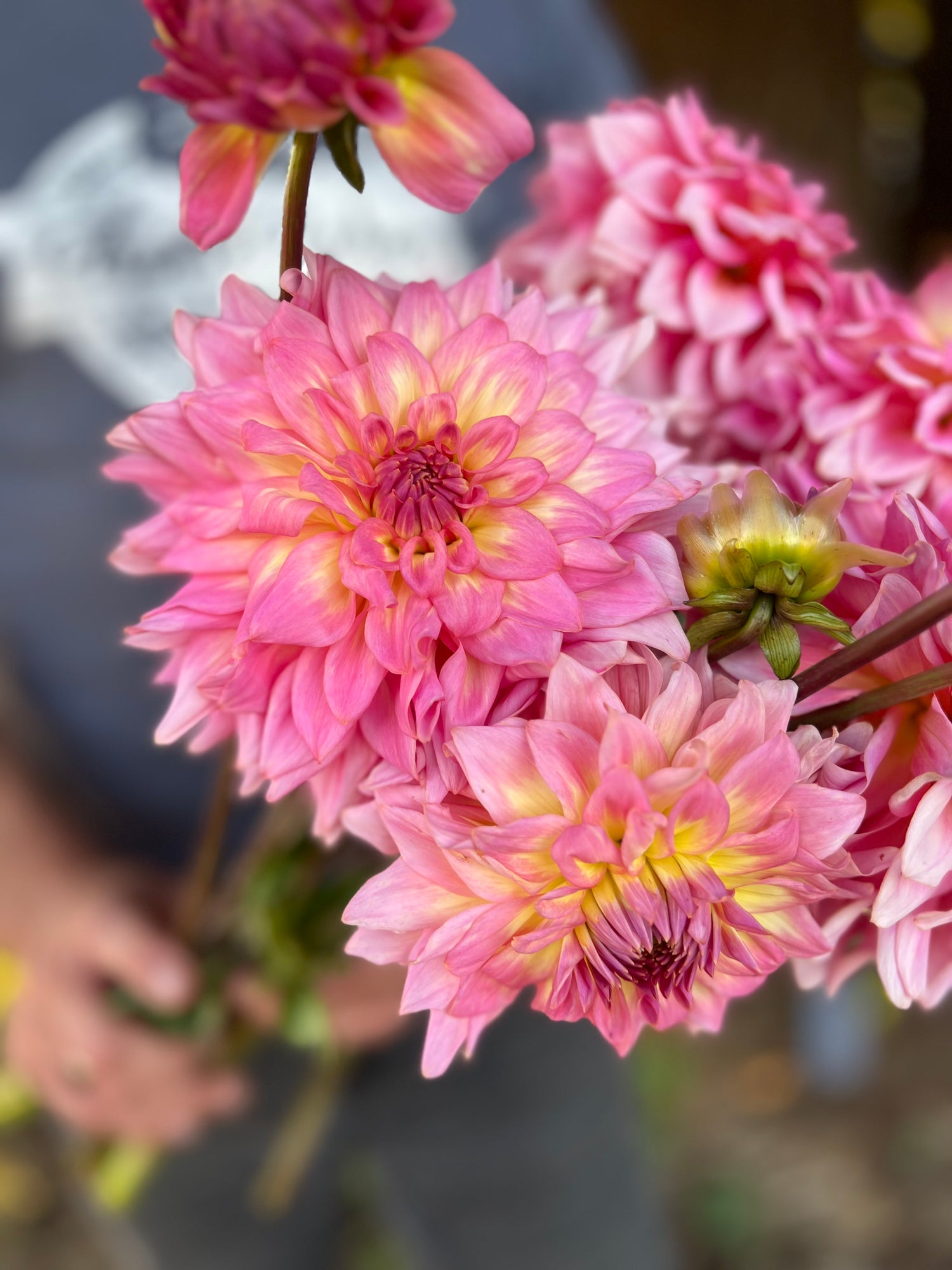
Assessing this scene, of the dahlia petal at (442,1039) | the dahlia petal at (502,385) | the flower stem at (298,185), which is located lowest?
the dahlia petal at (442,1039)

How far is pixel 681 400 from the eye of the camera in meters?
0.27

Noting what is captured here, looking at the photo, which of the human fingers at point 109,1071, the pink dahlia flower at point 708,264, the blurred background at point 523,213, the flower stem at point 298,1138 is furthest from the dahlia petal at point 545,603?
the flower stem at point 298,1138

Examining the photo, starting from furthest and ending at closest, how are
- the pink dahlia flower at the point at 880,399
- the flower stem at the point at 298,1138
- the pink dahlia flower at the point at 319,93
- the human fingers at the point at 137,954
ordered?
the flower stem at the point at 298,1138, the human fingers at the point at 137,954, the pink dahlia flower at the point at 880,399, the pink dahlia flower at the point at 319,93

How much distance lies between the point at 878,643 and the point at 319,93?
14cm

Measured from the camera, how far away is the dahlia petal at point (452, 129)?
18 cm

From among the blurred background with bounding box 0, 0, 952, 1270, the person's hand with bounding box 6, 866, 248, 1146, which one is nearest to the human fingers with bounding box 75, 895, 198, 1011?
the person's hand with bounding box 6, 866, 248, 1146

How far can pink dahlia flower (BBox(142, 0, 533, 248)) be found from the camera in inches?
6.3

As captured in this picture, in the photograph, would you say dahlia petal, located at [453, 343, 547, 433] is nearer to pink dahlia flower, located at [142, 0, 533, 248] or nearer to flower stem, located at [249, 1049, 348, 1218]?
pink dahlia flower, located at [142, 0, 533, 248]

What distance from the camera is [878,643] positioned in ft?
0.62

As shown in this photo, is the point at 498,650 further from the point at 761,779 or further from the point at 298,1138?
the point at 298,1138

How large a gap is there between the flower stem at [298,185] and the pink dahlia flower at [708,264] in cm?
13

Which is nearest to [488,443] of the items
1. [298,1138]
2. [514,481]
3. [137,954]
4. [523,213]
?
[514,481]

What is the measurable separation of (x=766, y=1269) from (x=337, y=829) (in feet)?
4.06

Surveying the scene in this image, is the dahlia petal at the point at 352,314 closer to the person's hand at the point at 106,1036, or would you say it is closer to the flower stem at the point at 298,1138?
the person's hand at the point at 106,1036
